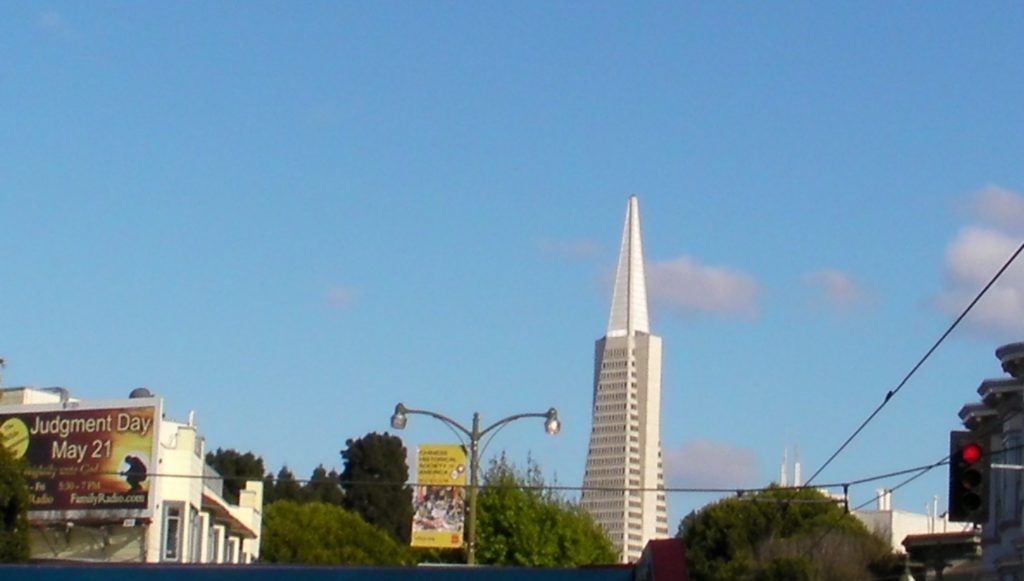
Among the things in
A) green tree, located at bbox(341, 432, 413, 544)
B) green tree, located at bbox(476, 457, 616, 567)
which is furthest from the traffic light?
green tree, located at bbox(341, 432, 413, 544)

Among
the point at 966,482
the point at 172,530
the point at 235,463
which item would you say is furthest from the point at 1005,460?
the point at 235,463

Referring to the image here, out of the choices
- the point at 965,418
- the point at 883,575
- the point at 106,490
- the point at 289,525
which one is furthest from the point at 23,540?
the point at 289,525

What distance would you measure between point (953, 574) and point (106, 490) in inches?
1056

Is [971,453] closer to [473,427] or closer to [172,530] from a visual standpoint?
[473,427]

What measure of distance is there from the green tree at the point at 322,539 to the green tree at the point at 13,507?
4878cm

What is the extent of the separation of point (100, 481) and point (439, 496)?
Result: 15.0 metres

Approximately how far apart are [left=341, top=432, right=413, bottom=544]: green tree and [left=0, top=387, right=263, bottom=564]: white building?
7384cm

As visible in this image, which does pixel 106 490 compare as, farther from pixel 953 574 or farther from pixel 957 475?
pixel 957 475

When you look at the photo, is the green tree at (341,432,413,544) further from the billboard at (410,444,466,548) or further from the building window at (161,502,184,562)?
the billboard at (410,444,466,548)

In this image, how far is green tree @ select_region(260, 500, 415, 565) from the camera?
9356 centimetres

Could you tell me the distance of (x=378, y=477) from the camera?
431 feet

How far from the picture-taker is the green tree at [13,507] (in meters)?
42.4

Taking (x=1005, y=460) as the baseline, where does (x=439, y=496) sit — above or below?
below

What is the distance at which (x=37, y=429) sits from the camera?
54.2m
